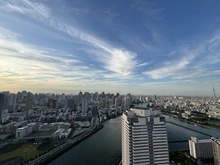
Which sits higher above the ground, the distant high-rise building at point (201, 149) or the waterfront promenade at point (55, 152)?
the distant high-rise building at point (201, 149)

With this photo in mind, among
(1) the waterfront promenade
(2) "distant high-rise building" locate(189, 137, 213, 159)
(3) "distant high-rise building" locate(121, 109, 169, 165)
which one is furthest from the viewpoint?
(2) "distant high-rise building" locate(189, 137, 213, 159)

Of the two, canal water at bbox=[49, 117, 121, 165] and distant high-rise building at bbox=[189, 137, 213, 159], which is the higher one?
distant high-rise building at bbox=[189, 137, 213, 159]

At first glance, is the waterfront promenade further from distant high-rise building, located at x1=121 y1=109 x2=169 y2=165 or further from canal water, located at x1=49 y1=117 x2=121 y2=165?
distant high-rise building, located at x1=121 y1=109 x2=169 y2=165

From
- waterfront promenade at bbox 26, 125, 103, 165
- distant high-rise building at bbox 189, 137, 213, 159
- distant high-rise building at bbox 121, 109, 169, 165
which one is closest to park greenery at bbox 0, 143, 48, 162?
waterfront promenade at bbox 26, 125, 103, 165

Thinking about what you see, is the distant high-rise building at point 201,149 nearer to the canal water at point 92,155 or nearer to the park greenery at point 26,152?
the canal water at point 92,155

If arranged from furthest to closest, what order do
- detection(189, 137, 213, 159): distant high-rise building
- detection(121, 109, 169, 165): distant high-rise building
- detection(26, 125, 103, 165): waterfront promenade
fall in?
detection(189, 137, 213, 159): distant high-rise building, detection(26, 125, 103, 165): waterfront promenade, detection(121, 109, 169, 165): distant high-rise building

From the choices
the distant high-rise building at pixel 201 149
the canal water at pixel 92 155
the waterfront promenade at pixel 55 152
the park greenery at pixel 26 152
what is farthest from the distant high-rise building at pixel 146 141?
the park greenery at pixel 26 152

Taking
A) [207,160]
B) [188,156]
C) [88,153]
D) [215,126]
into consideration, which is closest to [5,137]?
[88,153]

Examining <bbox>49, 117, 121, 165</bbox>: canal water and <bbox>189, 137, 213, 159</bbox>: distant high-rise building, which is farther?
<bbox>189, 137, 213, 159</bbox>: distant high-rise building
